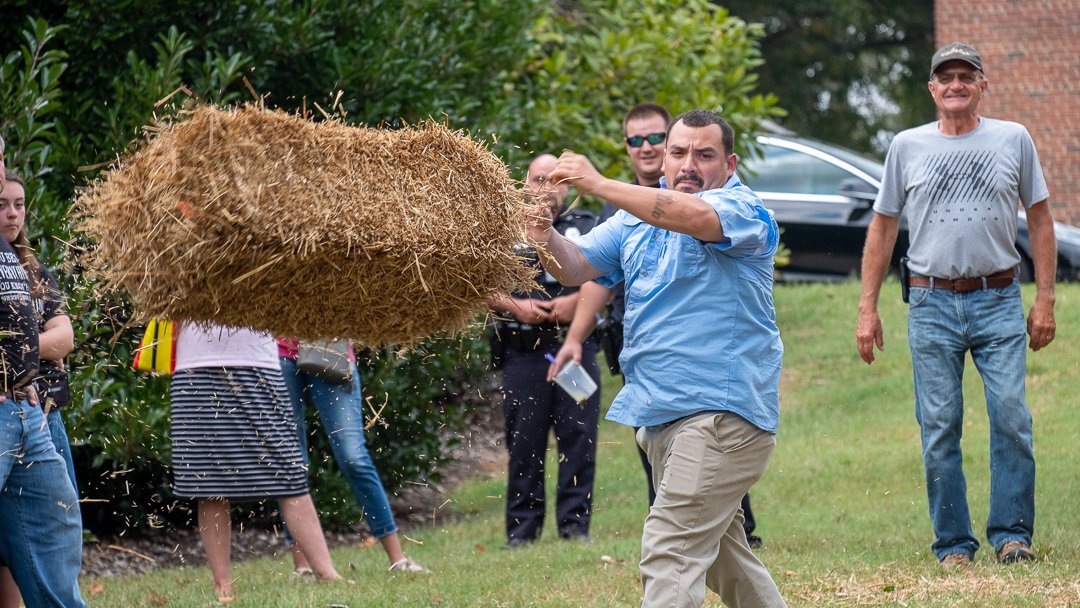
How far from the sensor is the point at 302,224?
176 inches

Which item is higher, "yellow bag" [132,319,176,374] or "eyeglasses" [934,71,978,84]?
"eyeglasses" [934,71,978,84]

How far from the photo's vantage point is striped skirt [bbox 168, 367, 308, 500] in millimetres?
6500

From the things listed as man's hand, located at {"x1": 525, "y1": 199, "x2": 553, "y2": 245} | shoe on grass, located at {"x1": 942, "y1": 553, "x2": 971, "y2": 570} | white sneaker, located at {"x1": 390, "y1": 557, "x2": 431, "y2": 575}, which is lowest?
white sneaker, located at {"x1": 390, "y1": 557, "x2": 431, "y2": 575}

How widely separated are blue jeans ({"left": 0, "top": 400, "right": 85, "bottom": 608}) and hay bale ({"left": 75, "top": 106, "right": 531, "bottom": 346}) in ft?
2.38

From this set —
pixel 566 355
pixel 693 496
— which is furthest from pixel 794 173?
pixel 693 496

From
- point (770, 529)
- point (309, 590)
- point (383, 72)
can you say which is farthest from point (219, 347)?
point (770, 529)

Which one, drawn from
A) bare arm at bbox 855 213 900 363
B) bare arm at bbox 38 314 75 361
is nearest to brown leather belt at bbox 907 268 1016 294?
bare arm at bbox 855 213 900 363

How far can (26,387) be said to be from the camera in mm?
5043

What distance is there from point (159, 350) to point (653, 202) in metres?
3.01

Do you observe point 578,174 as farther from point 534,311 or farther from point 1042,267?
point 1042,267

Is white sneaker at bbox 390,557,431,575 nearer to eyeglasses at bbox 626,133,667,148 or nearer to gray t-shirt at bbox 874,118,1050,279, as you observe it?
eyeglasses at bbox 626,133,667,148

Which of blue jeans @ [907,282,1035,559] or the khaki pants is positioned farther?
blue jeans @ [907,282,1035,559]

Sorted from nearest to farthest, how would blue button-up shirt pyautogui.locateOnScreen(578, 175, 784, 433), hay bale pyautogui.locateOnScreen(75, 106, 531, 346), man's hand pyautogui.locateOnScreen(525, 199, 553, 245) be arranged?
hay bale pyautogui.locateOnScreen(75, 106, 531, 346)
blue button-up shirt pyautogui.locateOnScreen(578, 175, 784, 433)
man's hand pyautogui.locateOnScreen(525, 199, 553, 245)

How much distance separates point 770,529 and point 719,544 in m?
3.23
